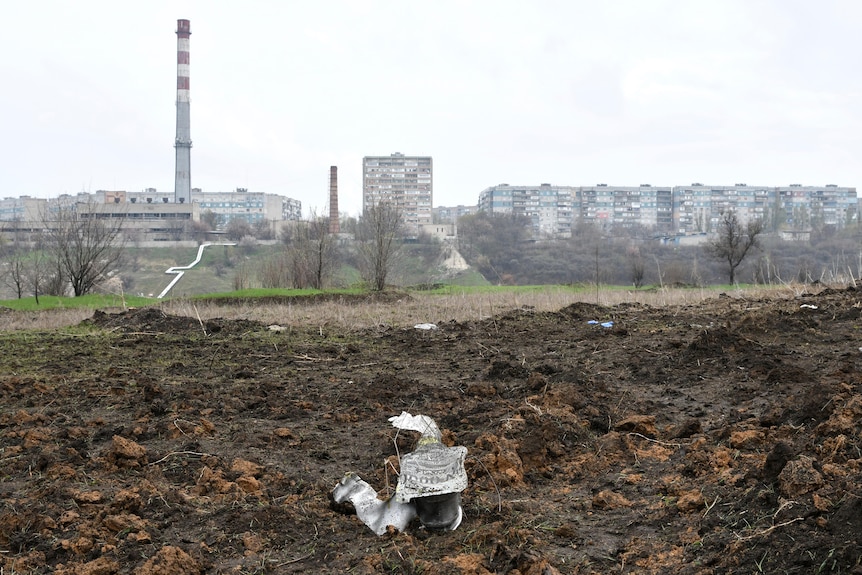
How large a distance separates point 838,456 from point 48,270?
119 ft

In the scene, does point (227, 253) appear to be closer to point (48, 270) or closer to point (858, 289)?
point (48, 270)

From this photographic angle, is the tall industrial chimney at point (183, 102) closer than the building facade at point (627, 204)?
Yes

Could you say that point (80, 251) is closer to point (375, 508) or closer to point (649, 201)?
point (375, 508)

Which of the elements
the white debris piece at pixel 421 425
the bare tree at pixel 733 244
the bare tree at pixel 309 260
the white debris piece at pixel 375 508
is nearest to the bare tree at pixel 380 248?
the bare tree at pixel 309 260

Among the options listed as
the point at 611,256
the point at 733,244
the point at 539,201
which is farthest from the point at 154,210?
the point at 539,201

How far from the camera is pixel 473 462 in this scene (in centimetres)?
432

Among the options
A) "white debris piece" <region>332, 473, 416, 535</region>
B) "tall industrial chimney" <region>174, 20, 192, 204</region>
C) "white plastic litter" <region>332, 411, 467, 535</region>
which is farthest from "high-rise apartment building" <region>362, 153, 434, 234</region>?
"white plastic litter" <region>332, 411, 467, 535</region>

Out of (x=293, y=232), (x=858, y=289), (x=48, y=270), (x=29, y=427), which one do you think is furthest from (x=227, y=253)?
(x=29, y=427)

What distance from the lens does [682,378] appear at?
6.96 metres

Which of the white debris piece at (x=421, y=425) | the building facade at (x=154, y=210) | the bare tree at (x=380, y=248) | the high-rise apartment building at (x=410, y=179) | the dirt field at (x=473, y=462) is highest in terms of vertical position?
the high-rise apartment building at (x=410, y=179)

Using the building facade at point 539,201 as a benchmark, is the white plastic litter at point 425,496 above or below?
below

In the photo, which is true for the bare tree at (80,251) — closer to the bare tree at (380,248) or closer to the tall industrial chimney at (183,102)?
the bare tree at (380,248)

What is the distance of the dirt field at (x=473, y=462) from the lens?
121 inches

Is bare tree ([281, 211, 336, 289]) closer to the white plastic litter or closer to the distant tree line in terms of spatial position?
the distant tree line
